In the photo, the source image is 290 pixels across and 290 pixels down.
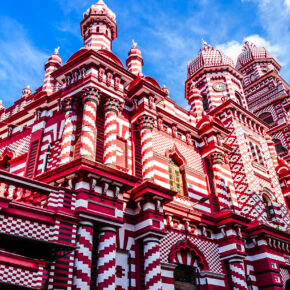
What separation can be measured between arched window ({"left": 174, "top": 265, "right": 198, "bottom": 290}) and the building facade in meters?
0.04

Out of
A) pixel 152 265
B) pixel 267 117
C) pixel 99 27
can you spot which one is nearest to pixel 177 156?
pixel 152 265

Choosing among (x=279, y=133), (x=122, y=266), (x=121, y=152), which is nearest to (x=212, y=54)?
(x=279, y=133)

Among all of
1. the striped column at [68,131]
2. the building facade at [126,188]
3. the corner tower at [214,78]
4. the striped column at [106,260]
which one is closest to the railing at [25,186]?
the building facade at [126,188]

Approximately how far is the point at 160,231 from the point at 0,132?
39.1 feet

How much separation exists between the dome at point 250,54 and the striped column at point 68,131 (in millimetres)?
39726

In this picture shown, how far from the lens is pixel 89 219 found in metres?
11.6

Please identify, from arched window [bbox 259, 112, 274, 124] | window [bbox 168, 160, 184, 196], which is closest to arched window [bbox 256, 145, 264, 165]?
window [bbox 168, 160, 184, 196]

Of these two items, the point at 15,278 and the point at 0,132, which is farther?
the point at 0,132

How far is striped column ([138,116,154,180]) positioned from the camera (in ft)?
50.6

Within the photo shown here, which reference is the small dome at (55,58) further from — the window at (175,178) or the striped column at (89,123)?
the window at (175,178)

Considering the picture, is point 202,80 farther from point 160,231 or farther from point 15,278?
point 15,278

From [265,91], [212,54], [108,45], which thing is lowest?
[108,45]

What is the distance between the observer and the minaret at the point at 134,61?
69.3 feet

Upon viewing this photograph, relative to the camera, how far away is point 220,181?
769 inches
